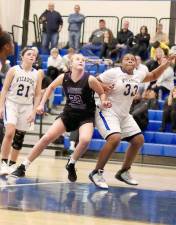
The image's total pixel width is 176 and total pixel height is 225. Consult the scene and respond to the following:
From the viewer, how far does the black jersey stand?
7926 millimetres

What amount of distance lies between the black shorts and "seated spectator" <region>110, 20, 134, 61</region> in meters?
10.9

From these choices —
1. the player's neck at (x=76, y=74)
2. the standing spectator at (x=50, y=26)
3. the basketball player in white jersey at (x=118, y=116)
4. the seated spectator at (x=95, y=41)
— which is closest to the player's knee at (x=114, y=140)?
the basketball player in white jersey at (x=118, y=116)

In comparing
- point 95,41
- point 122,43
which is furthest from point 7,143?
point 95,41

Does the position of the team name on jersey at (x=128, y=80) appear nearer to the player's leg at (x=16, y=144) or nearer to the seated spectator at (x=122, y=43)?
the player's leg at (x=16, y=144)

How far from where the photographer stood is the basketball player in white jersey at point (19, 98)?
8398 millimetres

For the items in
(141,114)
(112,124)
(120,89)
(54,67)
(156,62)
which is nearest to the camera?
(112,124)

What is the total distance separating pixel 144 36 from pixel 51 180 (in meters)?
11.1

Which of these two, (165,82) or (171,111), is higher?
(165,82)

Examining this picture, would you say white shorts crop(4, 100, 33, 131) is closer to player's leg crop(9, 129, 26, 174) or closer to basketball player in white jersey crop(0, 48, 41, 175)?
basketball player in white jersey crop(0, 48, 41, 175)

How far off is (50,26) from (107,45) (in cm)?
228

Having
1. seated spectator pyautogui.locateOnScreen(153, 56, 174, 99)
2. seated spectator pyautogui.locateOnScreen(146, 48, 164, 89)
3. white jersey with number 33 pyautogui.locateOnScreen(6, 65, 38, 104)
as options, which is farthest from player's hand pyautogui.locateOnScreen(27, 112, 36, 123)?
seated spectator pyautogui.locateOnScreen(146, 48, 164, 89)

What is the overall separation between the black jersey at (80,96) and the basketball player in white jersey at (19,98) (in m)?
0.77

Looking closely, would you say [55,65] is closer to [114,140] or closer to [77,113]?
[77,113]

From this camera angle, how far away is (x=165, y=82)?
1592 cm
